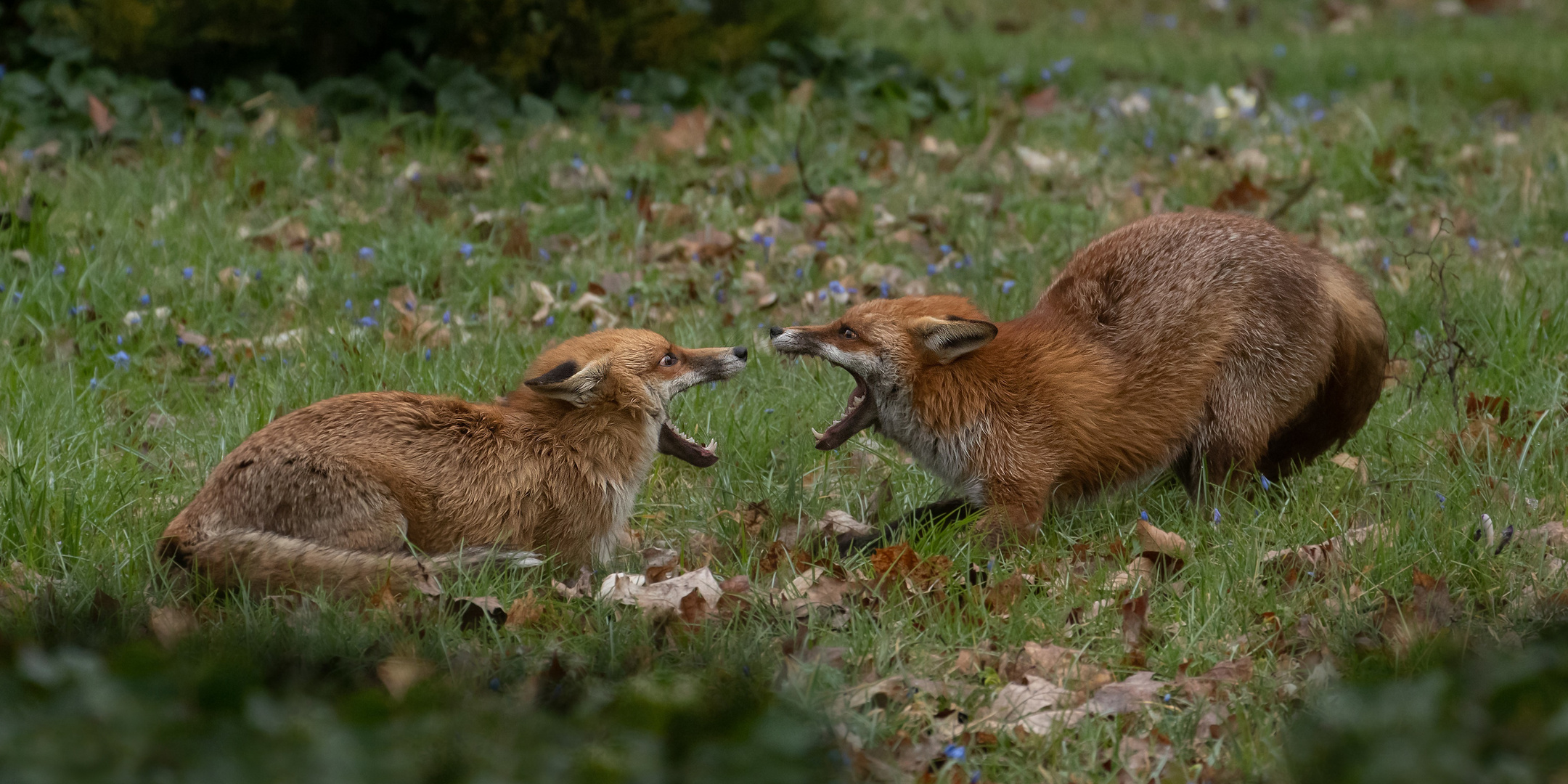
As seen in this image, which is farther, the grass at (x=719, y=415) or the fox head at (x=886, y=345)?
the fox head at (x=886, y=345)

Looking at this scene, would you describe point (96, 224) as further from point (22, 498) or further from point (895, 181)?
point (895, 181)

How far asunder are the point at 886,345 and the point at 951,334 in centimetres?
23

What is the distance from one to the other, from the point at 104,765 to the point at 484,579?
2.52m

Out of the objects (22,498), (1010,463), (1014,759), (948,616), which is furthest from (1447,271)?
(22,498)

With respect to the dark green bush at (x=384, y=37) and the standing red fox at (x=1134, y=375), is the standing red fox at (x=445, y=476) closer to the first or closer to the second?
the standing red fox at (x=1134, y=375)

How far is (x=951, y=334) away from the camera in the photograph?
14.9 feet

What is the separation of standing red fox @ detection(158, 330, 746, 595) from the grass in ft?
0.43

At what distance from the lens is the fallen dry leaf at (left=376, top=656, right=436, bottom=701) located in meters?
3.04

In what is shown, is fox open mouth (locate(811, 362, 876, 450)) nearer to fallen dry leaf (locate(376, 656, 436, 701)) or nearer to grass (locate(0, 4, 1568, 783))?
grass (locate(0, 4, 1568, 783))

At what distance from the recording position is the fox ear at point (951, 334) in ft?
14.8

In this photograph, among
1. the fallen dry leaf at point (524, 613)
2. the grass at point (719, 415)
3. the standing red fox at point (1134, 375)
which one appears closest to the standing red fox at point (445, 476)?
the grass at point (719, 415)

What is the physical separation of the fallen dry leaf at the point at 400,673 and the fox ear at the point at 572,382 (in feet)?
3.99

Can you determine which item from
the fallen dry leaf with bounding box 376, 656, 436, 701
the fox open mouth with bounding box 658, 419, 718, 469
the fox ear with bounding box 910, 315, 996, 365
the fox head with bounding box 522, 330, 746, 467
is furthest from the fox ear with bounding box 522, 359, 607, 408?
the fallen dry leaf with bounding box 376, 656, 436, 701

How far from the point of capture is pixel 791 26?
1003 cm
